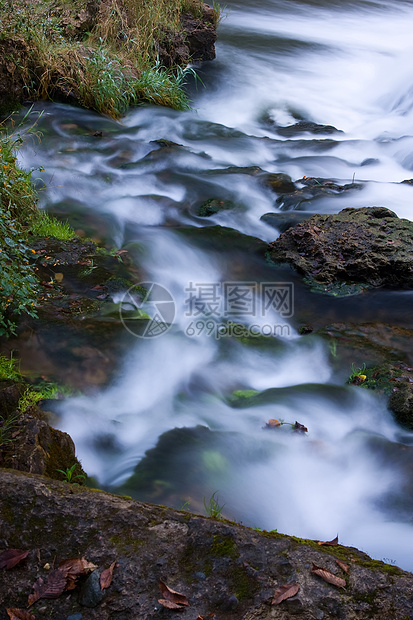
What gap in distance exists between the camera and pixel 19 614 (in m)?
1.89

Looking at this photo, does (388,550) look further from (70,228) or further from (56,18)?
(56,18)

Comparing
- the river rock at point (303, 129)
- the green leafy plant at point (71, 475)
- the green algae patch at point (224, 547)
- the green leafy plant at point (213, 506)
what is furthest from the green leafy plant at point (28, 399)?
the river rock at point (303, 129)

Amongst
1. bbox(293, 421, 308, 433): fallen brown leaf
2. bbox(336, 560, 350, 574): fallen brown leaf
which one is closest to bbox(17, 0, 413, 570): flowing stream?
bbox(293, 421, 308, 433): fallen brown leaf

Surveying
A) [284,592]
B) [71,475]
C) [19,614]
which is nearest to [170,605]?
[284,592]

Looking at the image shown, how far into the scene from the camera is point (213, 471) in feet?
11.0

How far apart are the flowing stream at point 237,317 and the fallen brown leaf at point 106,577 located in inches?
40.8

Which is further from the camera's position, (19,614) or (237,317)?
(237,317)

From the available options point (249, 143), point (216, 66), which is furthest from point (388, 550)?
point (216, 66)

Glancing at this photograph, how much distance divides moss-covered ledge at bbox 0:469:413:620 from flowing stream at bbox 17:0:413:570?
0.85 meters

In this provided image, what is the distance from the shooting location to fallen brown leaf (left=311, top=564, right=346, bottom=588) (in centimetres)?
205

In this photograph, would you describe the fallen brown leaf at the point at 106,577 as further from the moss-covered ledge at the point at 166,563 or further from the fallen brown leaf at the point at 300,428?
the fallen brown leaf at the point at 300,428

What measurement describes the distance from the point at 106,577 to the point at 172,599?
0.88 feet

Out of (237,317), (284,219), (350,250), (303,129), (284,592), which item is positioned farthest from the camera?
(303,129)

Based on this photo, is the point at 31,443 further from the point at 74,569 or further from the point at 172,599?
the point at 172,599
